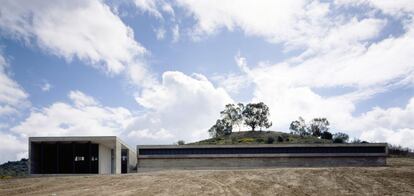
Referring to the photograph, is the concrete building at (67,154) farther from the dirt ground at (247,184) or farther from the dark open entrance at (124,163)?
the dirt ground at (247,184)

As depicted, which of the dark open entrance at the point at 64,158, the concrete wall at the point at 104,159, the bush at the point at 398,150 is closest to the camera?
the dark open entrance at the point at 64,158

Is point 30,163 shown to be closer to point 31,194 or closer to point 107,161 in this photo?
point 107,161

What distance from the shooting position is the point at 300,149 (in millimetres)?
75312

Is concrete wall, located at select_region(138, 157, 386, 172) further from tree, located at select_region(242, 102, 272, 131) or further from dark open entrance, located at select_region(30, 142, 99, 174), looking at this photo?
tree, located at select_region(242, 102, 272, 131)

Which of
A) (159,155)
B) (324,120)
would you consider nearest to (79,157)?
(159,155)

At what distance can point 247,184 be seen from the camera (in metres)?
38.8

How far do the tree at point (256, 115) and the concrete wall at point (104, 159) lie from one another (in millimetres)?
70766

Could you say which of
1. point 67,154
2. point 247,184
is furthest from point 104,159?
point 247,184

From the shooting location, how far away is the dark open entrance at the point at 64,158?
6444cm

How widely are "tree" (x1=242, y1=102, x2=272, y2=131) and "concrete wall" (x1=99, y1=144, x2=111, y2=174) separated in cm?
7077

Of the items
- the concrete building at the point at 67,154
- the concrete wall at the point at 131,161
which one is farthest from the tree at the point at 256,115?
the concrete building at the point at 67,154

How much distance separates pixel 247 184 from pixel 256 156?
121ft

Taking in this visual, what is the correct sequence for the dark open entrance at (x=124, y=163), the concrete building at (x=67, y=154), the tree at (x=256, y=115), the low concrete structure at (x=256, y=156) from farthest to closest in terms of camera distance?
the tree at (x=256, y=115) < the dark open entrance at (x=124, y=163) < the low concrete structure at (x=256, y=156) < the concrete building at (x=67, y=154)

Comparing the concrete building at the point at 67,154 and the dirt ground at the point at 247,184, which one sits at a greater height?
the concrete building at the point at 67,154
